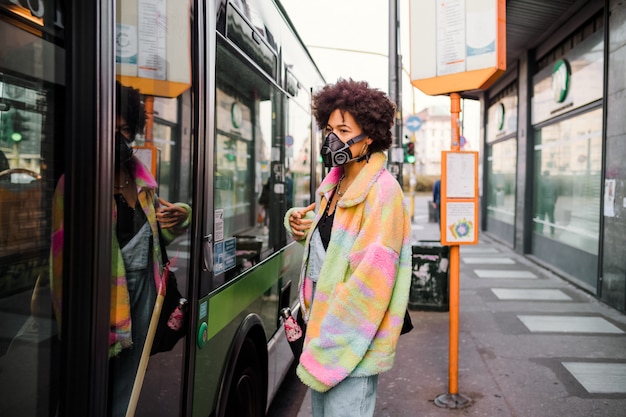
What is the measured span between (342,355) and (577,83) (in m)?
8.96

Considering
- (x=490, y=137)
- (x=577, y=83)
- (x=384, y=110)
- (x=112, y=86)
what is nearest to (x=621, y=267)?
(x=577, y=83)

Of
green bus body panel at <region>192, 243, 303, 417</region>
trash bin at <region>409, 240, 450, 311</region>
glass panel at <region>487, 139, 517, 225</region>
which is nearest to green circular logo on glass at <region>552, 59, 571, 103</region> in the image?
glass panel at <region>487, 139, 517, 225</region>

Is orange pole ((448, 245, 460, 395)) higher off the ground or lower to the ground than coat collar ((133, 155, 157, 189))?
lower

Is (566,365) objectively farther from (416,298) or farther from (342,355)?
(342,355)

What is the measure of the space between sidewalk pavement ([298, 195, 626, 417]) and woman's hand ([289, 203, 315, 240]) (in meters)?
2.27

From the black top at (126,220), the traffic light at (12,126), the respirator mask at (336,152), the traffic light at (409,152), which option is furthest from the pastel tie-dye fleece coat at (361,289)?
the traffic light at (409,152)

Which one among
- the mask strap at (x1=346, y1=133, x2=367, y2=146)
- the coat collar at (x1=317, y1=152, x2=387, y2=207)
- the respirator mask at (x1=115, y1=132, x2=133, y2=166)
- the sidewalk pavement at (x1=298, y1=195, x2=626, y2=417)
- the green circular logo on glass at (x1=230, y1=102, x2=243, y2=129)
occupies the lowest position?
the sidewalk pavement at (x1=298, y1=195, x2=626, y2=417)

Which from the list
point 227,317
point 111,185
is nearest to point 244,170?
point 227,317

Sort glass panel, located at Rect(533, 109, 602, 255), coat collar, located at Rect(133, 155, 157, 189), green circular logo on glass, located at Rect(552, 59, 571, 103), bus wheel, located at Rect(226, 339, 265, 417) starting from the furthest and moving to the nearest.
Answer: green circular logo on glass, located at Rect(552, 59, 571, 103)
glass panel, located at Rect(533, 109, 602, 255)
bus wheel, located at Rect(226, 339, 265, 417)
coat collar, located at Rect(133, 155, 157, 189)

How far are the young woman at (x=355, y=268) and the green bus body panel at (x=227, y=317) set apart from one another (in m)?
0.41

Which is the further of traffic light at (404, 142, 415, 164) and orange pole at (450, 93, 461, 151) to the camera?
traffic light at (404, 142, 415, 164)

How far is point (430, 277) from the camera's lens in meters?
7.81

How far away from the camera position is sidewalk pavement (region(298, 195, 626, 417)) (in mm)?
4547

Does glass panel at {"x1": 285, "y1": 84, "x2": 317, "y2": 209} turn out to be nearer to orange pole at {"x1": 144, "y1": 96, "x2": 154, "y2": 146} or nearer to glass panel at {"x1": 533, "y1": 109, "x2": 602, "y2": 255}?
orange pole at {"x1": 144, "y1": 96, "x2": 154, "y2": 146}
